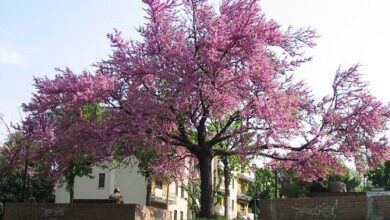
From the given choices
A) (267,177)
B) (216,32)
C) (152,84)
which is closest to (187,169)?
(152,84)

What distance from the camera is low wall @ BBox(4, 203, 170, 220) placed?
59.1 ft

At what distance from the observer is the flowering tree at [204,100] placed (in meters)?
15.9

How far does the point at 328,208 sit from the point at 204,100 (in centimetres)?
485

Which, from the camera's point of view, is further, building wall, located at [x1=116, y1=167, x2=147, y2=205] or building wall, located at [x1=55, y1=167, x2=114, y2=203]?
building wall, located at [x1=55, y1=167, x2=114, y2=203]

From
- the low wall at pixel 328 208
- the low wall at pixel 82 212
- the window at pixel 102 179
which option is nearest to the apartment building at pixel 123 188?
the window at pixel 102 179

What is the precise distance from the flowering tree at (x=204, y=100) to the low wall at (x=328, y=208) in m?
2.03

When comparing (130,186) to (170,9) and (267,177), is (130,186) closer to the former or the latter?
(170,9)

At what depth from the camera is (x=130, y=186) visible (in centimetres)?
4797

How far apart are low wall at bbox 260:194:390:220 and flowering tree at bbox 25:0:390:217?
6.65 ft

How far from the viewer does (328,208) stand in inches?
571

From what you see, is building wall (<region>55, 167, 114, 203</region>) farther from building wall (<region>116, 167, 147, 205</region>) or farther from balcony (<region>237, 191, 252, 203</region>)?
balcony (<region>237, 191, 252, 203</region>)

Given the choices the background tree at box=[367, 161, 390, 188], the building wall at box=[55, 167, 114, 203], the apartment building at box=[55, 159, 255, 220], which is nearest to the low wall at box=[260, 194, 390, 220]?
the apartment building at box=[55, 159, 255, 220]

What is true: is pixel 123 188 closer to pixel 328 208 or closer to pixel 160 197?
pixel 160 197

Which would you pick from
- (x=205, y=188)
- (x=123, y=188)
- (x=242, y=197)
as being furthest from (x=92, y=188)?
(x=242, y=197)
